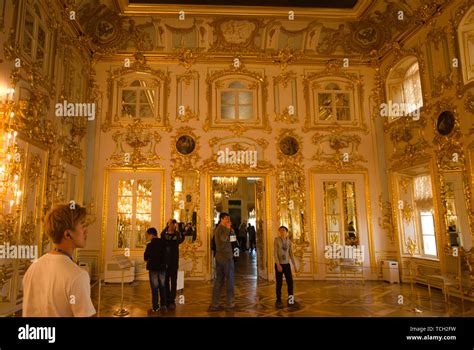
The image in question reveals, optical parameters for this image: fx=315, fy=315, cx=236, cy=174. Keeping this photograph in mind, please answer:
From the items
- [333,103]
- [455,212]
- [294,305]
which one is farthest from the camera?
[333,103]

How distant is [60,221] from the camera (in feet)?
5.35

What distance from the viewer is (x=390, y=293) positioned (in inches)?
291

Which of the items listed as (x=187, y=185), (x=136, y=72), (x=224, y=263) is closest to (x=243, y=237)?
(x=187, y=185)

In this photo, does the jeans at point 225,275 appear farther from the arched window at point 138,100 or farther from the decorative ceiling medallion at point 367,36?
the decorative ceiling medallion at point 367,36

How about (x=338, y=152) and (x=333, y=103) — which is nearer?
(x=338, y=152)

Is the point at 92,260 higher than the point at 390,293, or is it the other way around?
the point at 92,260

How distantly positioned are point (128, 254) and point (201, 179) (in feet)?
9.86

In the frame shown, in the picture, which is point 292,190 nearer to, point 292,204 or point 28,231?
point 292,204

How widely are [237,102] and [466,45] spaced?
598cm

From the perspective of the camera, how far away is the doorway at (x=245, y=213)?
9516 mm

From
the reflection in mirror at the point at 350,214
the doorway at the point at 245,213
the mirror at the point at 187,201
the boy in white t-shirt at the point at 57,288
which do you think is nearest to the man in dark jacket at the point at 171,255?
the doorway at the point at 245,213

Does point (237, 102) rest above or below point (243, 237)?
above
